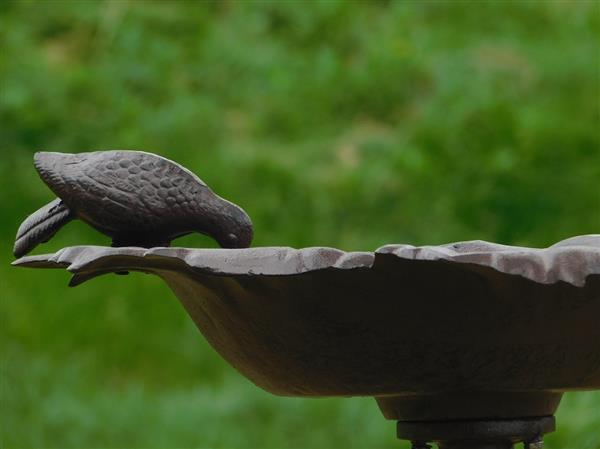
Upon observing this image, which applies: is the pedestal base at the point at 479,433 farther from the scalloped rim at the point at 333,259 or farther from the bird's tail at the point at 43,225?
the bird's tail at the point at 43,225

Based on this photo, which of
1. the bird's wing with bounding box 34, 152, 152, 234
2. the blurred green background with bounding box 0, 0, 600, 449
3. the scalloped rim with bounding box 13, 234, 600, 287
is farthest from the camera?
the blurred green background with bounding box 0, 0, 600, 449

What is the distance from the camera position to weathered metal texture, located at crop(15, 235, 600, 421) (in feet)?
2.78

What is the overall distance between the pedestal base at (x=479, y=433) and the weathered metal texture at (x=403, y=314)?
0.01 meters

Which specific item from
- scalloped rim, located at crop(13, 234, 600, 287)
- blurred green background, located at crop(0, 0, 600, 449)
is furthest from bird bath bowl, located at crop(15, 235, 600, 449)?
blurred green background, located at crop(0, 0, 600, 449)

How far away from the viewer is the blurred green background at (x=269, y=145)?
2627 millimetres

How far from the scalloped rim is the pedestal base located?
0.20m

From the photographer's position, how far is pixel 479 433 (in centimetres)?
100

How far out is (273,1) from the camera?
3.61 meters

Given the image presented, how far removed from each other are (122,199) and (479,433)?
A: 1.11 ft

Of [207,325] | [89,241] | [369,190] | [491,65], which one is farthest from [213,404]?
[207,325]

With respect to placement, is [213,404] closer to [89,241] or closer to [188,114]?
[89,241]

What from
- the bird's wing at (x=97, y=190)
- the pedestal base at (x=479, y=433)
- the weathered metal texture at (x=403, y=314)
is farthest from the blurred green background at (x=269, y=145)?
the bird's wing at (x=97, y=190)

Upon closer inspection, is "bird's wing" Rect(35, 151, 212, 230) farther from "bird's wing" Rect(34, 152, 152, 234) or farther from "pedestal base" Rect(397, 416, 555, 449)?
"pedestal base" Rect(397, 416, 555, 449)

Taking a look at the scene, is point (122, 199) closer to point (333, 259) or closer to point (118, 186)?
point (118, 186)
